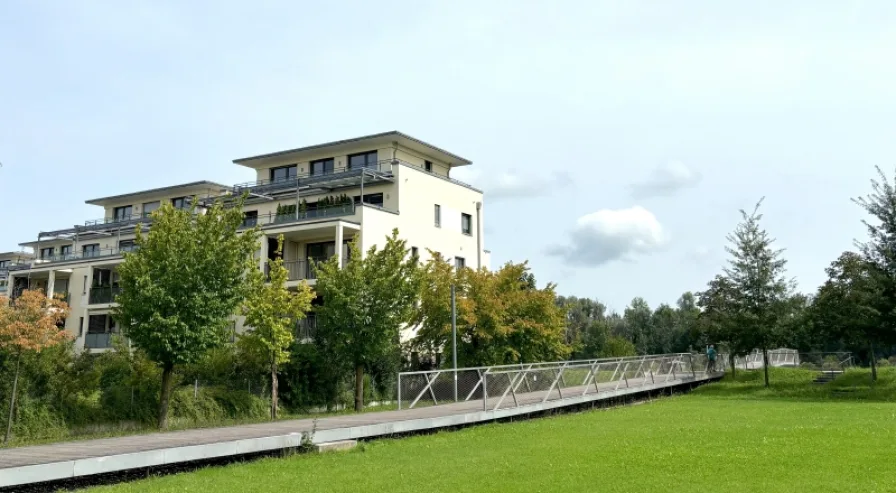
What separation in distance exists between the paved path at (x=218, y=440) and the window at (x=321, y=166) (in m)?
20.8

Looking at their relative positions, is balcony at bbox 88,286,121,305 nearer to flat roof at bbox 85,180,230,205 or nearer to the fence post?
flat roof at bbox 85,180,230,205

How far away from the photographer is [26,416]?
20.7 meters

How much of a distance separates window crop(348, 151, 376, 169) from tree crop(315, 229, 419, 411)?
13636mm

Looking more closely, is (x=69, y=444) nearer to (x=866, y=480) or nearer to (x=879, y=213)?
(x=866, y=480)

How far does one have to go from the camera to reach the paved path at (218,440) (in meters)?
11.9

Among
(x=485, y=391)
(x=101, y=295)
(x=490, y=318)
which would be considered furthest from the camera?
(x=101, y=295)

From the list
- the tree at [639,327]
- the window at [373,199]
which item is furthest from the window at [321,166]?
the tree at [639,327]

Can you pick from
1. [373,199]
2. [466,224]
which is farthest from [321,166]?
[466,224]

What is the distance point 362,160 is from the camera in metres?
40.4

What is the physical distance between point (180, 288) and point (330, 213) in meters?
14.3

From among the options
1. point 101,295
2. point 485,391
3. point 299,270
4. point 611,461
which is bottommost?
point 611,461

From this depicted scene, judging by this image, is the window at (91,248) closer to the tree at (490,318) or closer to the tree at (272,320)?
the tree at (490,318)

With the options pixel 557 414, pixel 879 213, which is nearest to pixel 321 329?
pixel 557 414

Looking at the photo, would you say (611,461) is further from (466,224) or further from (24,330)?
(466,224)
